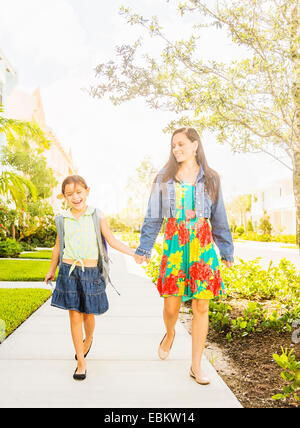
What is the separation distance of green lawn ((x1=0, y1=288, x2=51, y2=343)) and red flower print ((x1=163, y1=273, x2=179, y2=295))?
6.38ft

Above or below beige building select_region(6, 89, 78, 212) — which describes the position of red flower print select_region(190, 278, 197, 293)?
below

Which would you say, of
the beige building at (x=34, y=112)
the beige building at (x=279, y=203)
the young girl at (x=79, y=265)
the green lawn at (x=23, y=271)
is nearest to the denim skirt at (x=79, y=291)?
the young girl at (x=79, y=265)

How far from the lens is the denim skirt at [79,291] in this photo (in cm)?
313

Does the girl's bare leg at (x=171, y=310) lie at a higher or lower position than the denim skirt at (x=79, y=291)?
lower

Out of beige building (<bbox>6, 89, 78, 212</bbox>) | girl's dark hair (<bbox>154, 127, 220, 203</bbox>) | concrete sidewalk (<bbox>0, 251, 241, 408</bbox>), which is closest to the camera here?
concrete sidewalk (<bbox>0, 251, 241, 408</bbox>)

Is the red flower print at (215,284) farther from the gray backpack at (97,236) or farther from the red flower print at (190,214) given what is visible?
the gray backpack at (97,236)

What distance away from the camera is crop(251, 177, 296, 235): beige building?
4056cm

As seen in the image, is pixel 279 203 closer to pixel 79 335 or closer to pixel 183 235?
pixel 183 235

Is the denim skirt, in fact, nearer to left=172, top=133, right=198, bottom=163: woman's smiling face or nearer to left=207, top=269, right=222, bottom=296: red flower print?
left=207, top=269, right=222, bottom=296: red flower print

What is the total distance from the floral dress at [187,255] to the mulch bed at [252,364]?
0.72 metres

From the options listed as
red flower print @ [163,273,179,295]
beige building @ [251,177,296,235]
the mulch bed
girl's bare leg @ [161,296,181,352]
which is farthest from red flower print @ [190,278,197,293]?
beige building @ [251,177,296,235]

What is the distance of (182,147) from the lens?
10.8ft

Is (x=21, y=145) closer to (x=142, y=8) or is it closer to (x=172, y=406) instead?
(x=142, y=8)

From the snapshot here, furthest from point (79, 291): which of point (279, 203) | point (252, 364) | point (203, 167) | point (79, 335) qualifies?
point (279, 203)
